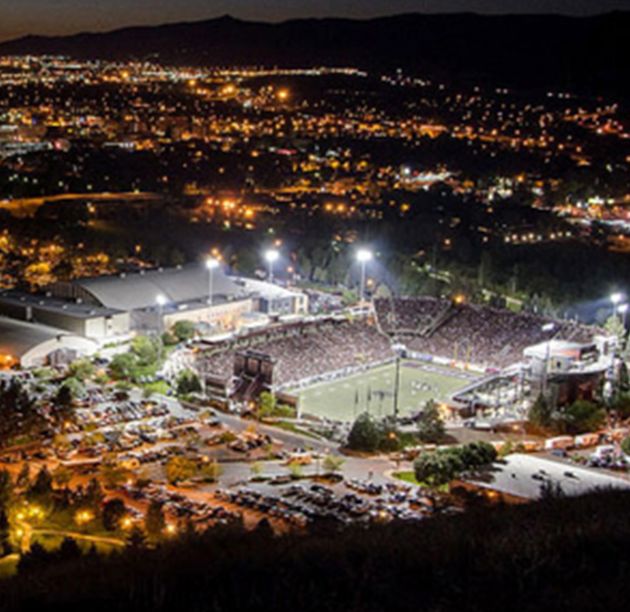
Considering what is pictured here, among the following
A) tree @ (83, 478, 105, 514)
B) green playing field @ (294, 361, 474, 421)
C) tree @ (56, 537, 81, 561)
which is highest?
tree @ (56, 537, 81, 561)

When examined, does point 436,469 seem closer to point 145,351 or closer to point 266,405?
point 266,405

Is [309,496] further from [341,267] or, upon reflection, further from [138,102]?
[138,102]

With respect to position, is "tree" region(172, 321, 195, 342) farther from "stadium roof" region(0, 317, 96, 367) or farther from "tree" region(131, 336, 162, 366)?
"stadium roof" region(0, 317, 96, 367)

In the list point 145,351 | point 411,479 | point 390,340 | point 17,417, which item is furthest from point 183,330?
point 411,479

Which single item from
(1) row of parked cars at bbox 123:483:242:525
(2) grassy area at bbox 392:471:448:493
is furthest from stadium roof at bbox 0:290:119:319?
(2) grassy area at bbox 392:471:448:493

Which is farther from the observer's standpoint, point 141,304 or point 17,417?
point 141,304

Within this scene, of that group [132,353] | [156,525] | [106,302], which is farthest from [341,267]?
[156,525]
